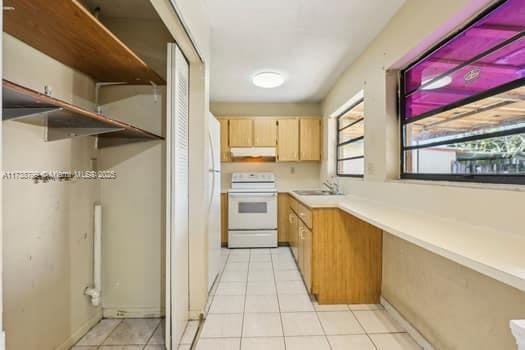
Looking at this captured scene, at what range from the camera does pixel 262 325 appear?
212cm

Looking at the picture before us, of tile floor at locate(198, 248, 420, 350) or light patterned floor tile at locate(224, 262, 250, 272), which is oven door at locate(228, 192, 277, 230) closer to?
light patterned floor tile at locate(224, 262, 250, 272)

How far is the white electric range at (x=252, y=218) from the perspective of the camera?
4273 millimetres

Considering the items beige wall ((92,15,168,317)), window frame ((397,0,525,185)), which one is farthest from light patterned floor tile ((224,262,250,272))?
window frame ((397,0,525,185))

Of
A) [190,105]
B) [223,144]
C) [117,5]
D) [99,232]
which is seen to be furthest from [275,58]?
[99,232]

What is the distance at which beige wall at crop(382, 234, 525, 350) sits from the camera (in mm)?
1287

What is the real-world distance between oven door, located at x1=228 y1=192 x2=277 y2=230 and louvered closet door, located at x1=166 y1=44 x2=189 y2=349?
229 cm

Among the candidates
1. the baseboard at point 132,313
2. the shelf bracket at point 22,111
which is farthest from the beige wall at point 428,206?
the shelf bracket at point 22,111

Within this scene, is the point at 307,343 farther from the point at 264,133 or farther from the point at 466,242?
the point at 264,133

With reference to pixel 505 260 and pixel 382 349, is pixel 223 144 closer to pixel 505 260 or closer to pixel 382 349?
Result: pixel 382 349

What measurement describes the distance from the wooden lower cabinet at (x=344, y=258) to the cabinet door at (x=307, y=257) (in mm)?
74

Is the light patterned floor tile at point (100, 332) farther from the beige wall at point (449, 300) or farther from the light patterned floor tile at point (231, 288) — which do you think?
the beige wall at point (449, 300)

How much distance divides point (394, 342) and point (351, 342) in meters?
0.29

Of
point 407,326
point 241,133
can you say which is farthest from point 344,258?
point 241,133

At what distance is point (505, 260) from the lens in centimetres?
96
